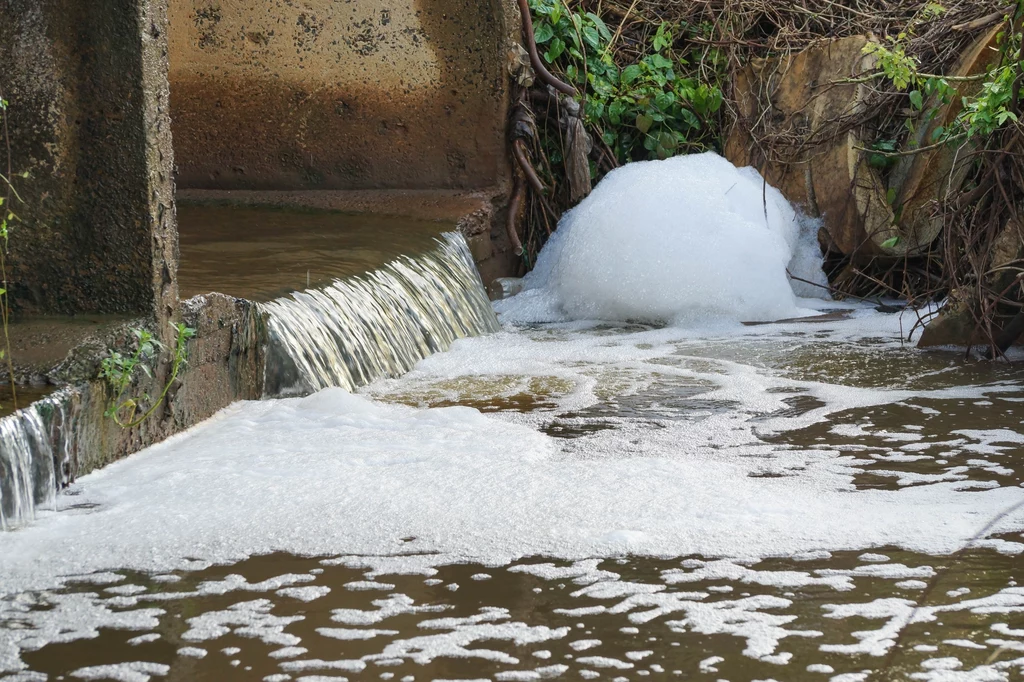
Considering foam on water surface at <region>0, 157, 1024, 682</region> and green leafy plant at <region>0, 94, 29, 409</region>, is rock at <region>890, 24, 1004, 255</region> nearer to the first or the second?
foam on water surface at <region>0, 157, 1024, 682</region>

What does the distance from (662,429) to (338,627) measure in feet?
5.88

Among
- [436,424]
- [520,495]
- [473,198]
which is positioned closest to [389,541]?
[520,495]

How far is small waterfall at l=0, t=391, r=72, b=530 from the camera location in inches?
114

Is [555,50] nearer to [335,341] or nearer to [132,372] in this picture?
[335,341]

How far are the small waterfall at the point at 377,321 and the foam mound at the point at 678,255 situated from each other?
1.83 feet

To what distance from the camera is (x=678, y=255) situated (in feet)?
21.0

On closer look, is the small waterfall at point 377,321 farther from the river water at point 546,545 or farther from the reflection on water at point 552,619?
the reflection on water at point 552,619

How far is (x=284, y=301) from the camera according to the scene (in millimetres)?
4582

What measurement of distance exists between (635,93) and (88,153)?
462cm

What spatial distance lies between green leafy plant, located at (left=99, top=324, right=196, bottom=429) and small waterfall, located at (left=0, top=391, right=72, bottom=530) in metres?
0.21

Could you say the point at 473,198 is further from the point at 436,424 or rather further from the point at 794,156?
the point at 436,424

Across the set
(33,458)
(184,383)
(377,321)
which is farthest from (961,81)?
(33,458)

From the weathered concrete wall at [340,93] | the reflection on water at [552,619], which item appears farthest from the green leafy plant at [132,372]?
the weathered concrete wall at [340,93]

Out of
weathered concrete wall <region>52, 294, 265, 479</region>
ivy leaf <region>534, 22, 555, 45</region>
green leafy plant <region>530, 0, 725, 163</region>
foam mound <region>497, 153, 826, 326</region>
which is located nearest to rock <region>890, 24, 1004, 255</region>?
foam mound <region>497, 153, 826, 326</region>
